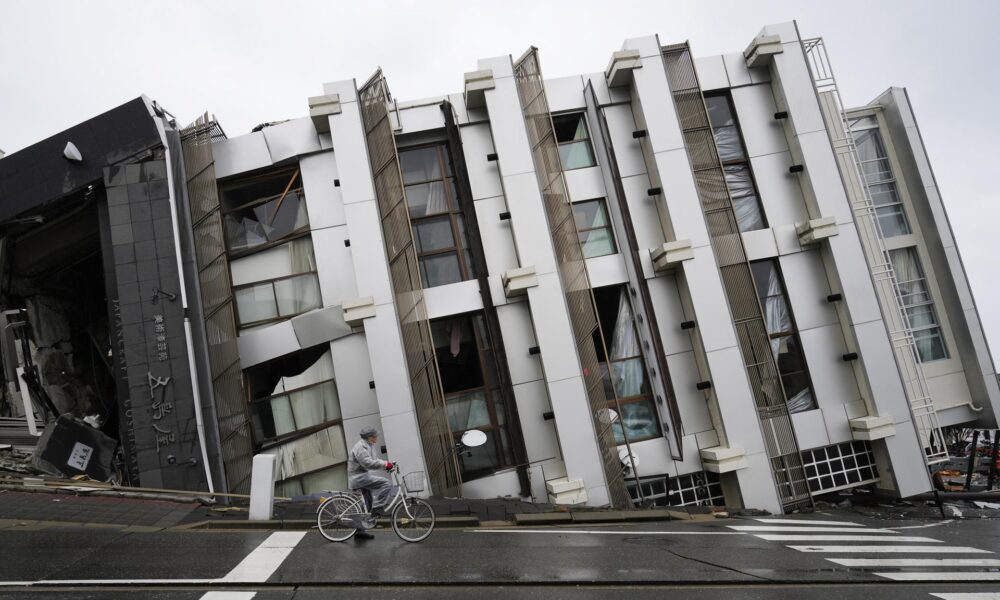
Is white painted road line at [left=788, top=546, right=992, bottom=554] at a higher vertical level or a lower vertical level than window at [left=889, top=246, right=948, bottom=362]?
lower

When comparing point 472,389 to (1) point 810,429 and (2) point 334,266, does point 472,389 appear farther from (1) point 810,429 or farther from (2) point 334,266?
(1) point 810,429

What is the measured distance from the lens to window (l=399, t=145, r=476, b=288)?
631 inches

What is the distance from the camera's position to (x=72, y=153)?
15.1 metres

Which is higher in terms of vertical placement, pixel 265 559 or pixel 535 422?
pixel 535 422

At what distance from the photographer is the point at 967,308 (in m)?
17.0

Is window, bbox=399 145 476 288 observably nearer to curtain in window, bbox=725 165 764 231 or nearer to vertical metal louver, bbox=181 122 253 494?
vertical metal louver, bbox=181 122 253 494

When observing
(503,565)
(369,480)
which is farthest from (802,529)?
(369,480)

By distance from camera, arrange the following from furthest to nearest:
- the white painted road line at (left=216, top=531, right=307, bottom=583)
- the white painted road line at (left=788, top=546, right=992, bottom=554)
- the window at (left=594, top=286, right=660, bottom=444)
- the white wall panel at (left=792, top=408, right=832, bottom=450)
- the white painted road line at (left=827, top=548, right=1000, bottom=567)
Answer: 1. the window at (left=594, top=286, right=660, bottom=444)
2. the white wall panel at (left=792, top=408, right=832, bottom=450)
3. the white painted road line at (left=788, top=546, right=992, bottom=554)
4. the white painted road line at (left=827, top=548, right=1000, bottom=567)
5. the white painted road line at (left=216, top=531, right=307, bottom=583)

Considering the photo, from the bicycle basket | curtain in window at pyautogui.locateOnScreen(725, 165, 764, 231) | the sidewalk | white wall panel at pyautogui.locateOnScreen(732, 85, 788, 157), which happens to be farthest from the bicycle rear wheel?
white wall panel at pyautogui.locateOnScreen(732, 85, 788, 157)

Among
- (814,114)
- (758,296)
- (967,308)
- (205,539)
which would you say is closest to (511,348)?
(758,296)

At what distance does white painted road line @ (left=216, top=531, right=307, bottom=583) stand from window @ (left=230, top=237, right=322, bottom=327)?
742cm

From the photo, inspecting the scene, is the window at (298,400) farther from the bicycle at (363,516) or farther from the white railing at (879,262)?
the white railing at (879,262)

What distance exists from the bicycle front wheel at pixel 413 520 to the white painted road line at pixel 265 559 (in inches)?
64.1

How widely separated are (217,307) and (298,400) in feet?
10.7
